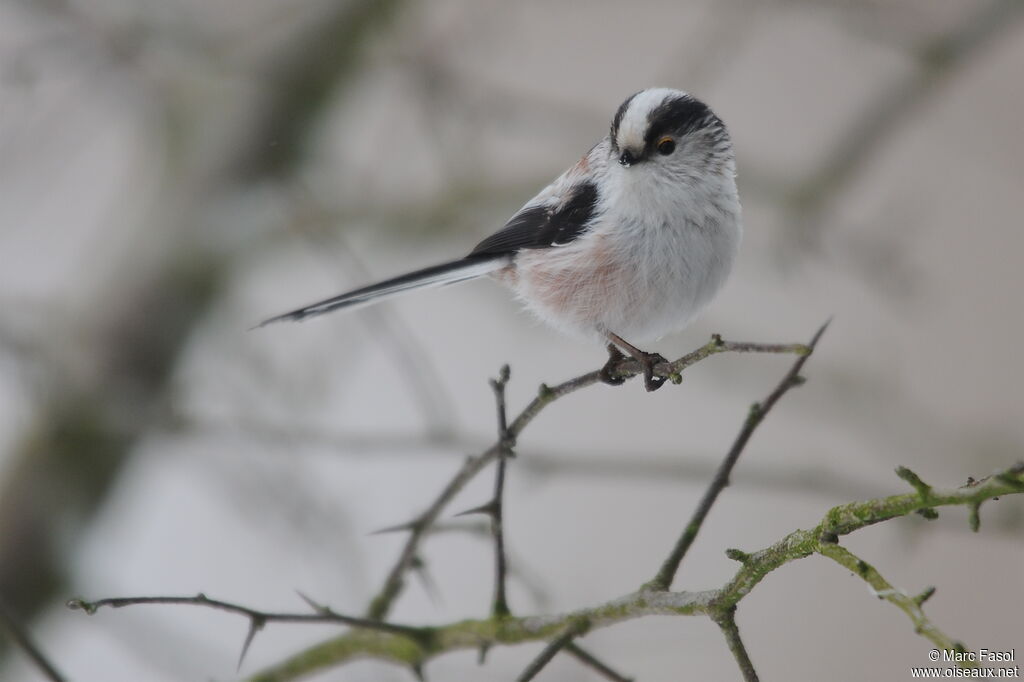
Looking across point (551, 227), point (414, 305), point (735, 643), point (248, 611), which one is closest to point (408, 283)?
point (551, 227)

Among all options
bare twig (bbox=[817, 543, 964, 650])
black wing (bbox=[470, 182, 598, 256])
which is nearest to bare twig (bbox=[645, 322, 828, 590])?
bare twig (bbox=[817, 543, 964, 650])

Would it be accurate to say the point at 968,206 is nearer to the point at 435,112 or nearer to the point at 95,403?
the point at 435,112

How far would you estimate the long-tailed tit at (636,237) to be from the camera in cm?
141

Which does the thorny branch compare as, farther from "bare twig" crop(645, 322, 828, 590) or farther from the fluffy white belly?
the fluffy white belly

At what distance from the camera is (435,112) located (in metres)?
2.56

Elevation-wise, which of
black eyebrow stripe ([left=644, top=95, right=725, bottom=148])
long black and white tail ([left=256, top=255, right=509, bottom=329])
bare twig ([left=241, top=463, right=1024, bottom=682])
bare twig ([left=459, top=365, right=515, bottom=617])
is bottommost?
bare twig ([left=241, top=463, right=1024, bottom=682])

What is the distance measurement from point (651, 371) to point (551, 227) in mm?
553

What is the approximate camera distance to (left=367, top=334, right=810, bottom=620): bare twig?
846 millimetres

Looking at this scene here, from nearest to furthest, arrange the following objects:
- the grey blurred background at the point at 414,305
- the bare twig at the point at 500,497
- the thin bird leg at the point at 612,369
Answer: the bare twig at the point at 500,497
the thin bird leg at the point at 612,369
the grey blurred background at the point at 414,305

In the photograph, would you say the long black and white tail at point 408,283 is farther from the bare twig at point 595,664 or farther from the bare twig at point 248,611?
the bare twig at point 595,664

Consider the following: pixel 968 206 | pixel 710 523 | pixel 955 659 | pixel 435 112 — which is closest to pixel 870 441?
pixel 710 523

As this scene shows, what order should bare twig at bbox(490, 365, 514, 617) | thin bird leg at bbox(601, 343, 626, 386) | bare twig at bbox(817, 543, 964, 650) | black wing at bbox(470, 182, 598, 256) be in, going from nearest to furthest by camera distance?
bare twig at bbox(817, 543, 964, 650), bare twig at bbox(490, 365, 514, 617), thin bird leg at bbox(601, 343, 626, 386), black wing at bbox(470, 182, 598, 256)

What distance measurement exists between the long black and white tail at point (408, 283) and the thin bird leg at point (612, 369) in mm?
248

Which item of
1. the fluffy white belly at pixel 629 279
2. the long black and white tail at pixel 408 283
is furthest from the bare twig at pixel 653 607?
the fluffy white belly at pixel 629 279
